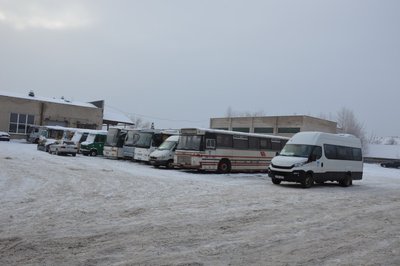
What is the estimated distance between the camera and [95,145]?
38.2 meters

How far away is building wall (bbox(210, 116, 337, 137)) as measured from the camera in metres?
62.8

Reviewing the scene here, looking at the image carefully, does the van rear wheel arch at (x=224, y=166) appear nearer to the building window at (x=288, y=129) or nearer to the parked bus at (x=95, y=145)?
the parked bus at (x=95, y=145)

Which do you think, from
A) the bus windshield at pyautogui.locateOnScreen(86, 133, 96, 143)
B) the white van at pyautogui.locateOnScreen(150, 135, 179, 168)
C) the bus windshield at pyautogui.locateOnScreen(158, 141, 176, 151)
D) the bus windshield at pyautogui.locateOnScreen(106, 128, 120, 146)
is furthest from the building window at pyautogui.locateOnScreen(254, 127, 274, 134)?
the white van at pyautogui.locateOnScreen(150, 135, 179, 168)

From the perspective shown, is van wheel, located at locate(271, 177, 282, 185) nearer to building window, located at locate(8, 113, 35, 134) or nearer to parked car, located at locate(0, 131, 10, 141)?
parked car, located at locate(0, 131, 10, 141)

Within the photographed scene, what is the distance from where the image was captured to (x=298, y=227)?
9508mm

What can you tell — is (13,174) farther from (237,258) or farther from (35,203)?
(237,258)

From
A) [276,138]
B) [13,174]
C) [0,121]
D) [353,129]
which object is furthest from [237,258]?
[353,129]

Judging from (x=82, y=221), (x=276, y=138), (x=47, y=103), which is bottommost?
(x=82, y=221)

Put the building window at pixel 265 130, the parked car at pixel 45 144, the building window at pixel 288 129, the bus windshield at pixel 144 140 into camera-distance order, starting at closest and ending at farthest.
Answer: the bus windshield at pixel 144 140 → the parked car at pixel 45 144 → the building window at pixel 288 129 → the building window at pixel 265 130

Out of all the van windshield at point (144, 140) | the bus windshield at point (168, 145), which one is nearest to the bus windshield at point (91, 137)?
the van windshield at point (144, 140)

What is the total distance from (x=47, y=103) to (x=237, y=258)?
196 feet

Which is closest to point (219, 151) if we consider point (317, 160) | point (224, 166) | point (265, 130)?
point (224, 166)

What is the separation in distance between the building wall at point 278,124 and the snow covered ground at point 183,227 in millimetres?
48492

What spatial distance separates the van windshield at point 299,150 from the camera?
800 inches
